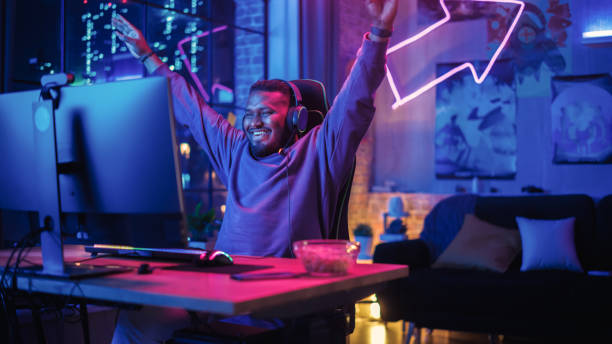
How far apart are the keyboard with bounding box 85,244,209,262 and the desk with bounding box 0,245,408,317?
0.31ft

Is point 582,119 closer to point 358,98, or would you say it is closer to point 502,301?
point 502,301

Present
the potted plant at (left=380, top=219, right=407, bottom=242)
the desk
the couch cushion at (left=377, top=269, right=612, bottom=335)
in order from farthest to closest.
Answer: the potted plant at (left=380, top=219, right=407, bottom=242) → the couch cushion at (left=377, top=269, right=612, bottom=335) → the desk

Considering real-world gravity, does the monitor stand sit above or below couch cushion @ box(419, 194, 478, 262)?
above

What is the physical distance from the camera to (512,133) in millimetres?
5863

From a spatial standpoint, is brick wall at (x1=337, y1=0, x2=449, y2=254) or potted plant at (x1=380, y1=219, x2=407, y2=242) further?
brick wall at (x1=337, y1=0, x2=449, y2=254)

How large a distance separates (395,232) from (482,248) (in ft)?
5.22

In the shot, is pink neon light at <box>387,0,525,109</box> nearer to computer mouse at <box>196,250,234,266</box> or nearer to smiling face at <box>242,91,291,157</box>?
smiling face at <box>242,91,291,157</box>

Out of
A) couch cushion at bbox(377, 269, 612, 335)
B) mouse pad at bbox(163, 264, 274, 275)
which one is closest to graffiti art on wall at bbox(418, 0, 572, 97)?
couch cushion at bbox(377, 269, 612, 335)

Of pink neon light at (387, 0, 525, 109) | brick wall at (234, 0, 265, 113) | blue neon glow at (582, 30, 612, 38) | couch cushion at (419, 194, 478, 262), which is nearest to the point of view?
couch cushion at (419, 194, 478, 262)

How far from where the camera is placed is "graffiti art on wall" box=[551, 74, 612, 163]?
18.0 ft

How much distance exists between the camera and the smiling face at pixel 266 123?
2.10 meters

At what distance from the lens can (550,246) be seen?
4.14m

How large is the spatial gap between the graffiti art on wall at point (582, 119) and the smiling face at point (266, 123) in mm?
4294

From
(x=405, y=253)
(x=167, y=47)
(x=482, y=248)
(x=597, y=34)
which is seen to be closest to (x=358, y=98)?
(x=405, y=253)
